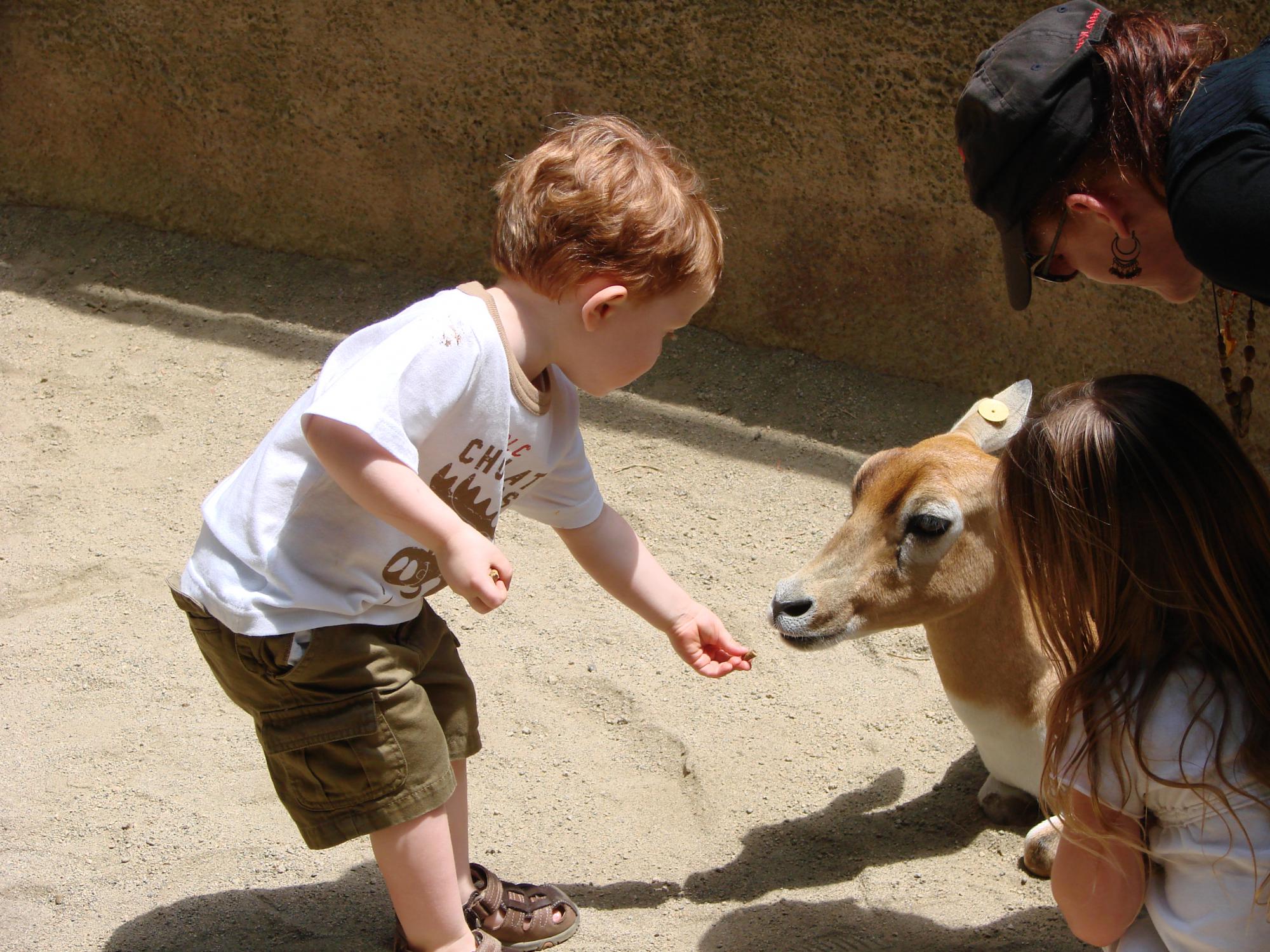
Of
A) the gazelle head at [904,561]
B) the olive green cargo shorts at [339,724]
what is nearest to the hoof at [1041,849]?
the gazelle head at [904,561]

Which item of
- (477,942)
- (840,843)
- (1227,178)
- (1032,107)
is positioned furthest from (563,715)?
(1227,178)

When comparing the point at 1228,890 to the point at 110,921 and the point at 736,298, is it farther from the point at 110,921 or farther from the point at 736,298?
the point at 736,298

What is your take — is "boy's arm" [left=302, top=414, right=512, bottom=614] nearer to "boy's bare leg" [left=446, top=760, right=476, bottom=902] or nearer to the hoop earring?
"boy's bare leg" [left=446, top=760, right=476, bottom=902]

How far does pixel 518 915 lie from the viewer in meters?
2.33

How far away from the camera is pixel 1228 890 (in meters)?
1.76

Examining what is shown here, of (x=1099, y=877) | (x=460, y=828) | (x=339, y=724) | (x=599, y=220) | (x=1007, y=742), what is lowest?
(x=460, y=828)

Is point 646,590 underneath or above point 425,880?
above

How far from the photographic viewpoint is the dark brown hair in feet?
6.58

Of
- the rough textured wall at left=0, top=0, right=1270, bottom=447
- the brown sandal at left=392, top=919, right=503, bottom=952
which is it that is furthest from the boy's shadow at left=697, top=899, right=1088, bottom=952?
the rough textured wall at left=0, top=0, right=1270, bottom=447

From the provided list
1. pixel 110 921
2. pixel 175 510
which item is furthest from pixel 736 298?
pixel 110 921

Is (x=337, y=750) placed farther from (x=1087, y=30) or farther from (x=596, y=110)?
(x=596, y=110)

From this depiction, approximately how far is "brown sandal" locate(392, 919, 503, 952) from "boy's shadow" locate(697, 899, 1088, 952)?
0.39 m

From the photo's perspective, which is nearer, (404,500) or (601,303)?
(404,500)

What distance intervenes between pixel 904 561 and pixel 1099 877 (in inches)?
29.9
